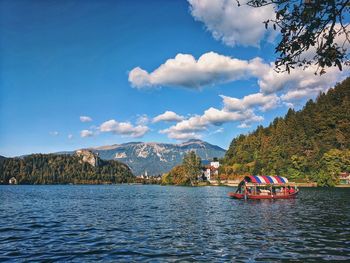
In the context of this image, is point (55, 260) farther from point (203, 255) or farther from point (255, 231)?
point (255, 231)

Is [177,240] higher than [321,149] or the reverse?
the reverse

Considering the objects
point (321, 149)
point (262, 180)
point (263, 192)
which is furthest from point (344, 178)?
point (262, 180)

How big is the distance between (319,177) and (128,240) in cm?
14589

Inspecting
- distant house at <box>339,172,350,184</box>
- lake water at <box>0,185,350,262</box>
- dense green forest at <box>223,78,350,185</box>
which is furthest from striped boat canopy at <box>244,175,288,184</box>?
distant house at <box>339,172,350,184</box>

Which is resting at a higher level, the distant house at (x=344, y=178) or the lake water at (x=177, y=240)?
the distant house at (x=344, y=178)

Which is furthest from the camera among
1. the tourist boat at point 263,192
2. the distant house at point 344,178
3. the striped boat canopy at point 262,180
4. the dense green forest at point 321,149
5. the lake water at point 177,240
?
the dense green forest at point 321,149

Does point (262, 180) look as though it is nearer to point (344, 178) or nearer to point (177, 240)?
point (177, 240)

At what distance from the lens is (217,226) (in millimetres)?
38625

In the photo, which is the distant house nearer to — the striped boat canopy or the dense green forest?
the dense green forest

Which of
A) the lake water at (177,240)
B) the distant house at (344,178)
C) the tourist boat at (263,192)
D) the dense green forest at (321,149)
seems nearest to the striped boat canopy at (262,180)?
the tourist boat at (263,192)

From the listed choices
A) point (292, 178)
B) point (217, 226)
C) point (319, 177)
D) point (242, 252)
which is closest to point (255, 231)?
point (217, 226)

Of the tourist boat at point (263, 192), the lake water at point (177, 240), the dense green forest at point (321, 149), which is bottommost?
the lake water at point (177, 240)

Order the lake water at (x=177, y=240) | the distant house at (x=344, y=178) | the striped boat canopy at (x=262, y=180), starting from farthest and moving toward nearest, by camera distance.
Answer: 1. the distant house at (x=344, y=178)
2. the striped boat canopy at (x=262, y=180)
3. the lake water at (x=177, y=240)

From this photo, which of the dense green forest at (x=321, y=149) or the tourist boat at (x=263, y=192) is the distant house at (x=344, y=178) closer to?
the dense green forest at (x=321, y=149)
